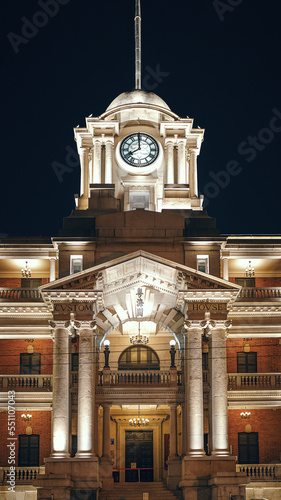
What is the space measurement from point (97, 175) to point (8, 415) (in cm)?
1824

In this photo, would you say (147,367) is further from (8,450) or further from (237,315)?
(8,450)

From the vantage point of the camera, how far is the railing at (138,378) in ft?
160

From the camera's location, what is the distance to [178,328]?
52250 mm

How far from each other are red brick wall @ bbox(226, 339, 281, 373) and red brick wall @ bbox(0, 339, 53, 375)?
11.9 metres

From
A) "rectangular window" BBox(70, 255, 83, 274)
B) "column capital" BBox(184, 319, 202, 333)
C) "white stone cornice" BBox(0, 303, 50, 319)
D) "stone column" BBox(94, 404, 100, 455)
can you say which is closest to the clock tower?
"rectangular window" BBox(70, 255, 83, 274)

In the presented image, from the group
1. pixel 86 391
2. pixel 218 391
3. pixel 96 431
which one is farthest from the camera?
pixel 96 431

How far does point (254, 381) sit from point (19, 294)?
16267 millimetres

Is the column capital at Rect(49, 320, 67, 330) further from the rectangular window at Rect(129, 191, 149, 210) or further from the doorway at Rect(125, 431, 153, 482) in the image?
the rectangular window at Rect(129, 191, 149, 210)

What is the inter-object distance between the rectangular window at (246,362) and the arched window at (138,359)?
19.5 feet

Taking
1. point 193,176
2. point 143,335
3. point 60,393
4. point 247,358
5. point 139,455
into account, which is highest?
point 193,176

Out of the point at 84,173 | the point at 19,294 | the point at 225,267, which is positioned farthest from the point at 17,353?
the point at 84,173

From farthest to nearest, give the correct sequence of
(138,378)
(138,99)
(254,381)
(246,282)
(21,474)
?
(138,99) < (246,282) < (254,381) < (138,378) < (21,474)

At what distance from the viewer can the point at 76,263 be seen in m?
51.1

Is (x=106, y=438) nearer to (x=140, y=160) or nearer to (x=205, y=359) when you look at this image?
(x=205, y=359)
